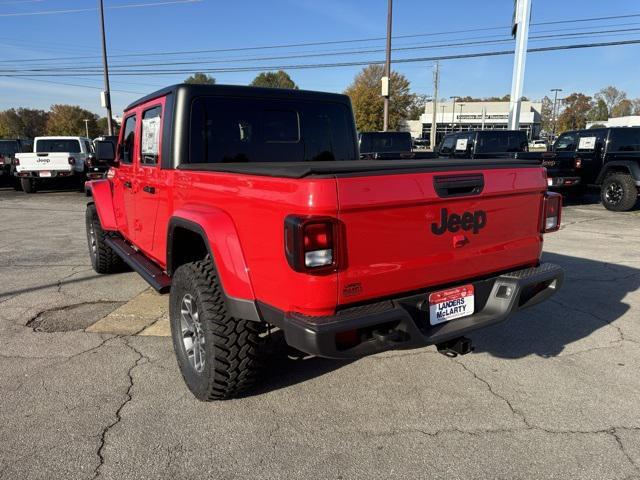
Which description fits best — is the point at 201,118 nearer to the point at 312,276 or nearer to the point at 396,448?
the point at 312,276

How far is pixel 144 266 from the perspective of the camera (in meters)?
4.16

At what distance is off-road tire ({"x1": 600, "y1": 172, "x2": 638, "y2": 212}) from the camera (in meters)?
11.5

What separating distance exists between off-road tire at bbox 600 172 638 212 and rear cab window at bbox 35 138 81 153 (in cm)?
1664

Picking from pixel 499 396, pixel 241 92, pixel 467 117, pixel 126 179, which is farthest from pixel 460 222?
pixel 467 117

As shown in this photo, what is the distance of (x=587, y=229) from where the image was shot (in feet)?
30.6

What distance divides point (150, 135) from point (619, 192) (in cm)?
1177

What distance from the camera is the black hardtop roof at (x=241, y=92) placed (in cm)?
361

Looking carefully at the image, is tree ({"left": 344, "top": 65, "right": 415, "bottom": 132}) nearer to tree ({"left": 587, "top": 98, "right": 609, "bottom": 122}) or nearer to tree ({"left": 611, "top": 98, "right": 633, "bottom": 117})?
tree ({"left": 587, "top": 98, "right": 609, "bottom": 122})

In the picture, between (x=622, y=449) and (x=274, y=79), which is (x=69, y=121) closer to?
(x=274, y=79)

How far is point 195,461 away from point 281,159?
2451 millimetres

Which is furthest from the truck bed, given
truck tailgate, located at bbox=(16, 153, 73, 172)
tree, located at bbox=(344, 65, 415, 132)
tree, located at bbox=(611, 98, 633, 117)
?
tree, located at bbox=(611, 98, 633, 117)

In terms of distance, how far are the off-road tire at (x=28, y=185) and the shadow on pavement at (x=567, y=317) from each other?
17.1 meters

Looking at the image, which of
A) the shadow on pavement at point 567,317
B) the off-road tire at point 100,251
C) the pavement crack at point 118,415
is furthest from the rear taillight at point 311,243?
the off-road tire at point 100,251

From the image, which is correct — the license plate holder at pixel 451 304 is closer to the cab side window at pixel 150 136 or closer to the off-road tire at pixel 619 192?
the cab side window at pixel 150 136
